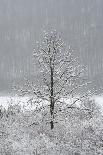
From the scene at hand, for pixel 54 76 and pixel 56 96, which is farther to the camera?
pixel 54 76

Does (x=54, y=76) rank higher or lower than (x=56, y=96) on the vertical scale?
higher

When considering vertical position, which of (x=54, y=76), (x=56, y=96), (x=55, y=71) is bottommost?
(x=56, y=96)

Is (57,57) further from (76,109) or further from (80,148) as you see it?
(80,148)

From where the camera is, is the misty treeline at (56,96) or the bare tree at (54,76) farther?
the bare tree at (54,76)

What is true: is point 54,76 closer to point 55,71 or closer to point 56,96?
point 55,71

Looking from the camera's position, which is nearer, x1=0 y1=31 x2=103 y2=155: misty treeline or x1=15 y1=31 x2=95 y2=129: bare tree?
x1=0 y1=31 x2=103 y2=155: misty treeline

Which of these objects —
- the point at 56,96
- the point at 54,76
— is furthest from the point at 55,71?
the point at 56,96

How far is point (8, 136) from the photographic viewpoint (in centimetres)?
2348

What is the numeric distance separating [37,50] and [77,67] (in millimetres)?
2998

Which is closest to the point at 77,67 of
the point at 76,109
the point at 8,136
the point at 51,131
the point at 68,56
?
the point at 68,56

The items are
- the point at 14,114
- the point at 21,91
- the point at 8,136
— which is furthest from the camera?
the point at 14,114

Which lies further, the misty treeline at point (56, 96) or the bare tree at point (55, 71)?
the bare tree at point (55, 71)

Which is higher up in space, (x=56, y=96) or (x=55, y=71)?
(x=55, y=71)

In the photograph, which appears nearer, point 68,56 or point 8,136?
point 8,136
